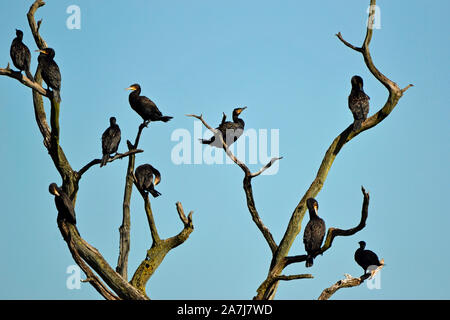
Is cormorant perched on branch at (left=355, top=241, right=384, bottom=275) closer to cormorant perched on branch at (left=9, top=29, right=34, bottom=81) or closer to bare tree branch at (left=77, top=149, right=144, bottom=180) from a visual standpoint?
bare tree branch at (left=77, top=149, right=144, bottom=180)

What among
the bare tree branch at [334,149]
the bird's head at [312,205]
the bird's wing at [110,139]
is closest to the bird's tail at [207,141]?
the bird's wing at [110,139]

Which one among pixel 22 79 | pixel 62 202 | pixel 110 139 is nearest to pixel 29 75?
pixel 22 79

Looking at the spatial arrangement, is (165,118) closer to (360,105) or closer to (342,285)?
(360,105)

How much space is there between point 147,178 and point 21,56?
302cm

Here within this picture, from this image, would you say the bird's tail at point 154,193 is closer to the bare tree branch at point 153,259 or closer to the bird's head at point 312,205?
the bare tree branch at point 153,259

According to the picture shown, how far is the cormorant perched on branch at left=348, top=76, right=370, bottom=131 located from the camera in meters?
13.4

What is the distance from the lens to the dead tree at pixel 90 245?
1317 centimetres

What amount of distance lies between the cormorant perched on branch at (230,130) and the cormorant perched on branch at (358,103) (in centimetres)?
208

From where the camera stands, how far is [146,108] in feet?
46.7

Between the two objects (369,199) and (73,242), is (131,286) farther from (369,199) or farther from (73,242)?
(369,199)
